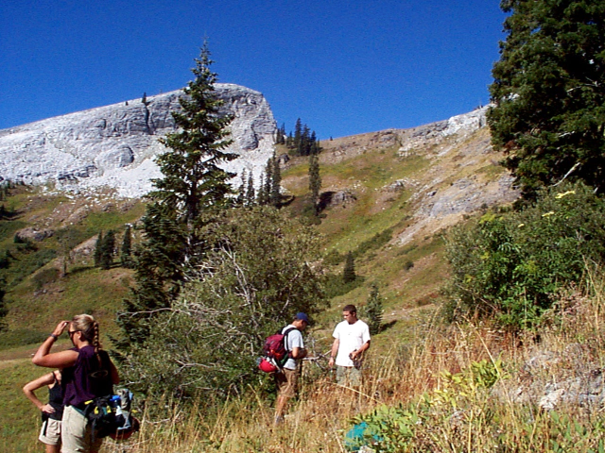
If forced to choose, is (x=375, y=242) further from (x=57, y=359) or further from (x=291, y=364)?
(x=57, y=359)

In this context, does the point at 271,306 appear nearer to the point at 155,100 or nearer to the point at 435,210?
the point at 435,210

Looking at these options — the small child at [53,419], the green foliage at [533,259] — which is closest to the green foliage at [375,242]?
the green foliage at [533,259]

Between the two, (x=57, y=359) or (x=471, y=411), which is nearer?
(x=471, y=411)

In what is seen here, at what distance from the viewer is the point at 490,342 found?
429cm

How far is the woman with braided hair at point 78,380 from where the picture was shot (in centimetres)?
399

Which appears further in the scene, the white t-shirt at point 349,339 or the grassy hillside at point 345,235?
the grassy hillside at point 345,235

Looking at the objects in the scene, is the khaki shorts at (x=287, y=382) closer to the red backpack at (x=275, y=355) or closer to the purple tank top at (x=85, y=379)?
the red backpack at (x=275, y=355)

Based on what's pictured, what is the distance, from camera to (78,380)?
401 cm

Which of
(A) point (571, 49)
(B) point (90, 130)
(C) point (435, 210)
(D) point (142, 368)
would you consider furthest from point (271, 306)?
(B) point (90, 130)

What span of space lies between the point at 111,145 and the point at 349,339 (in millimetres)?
155259

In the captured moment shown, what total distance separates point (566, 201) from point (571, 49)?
8.80 meters

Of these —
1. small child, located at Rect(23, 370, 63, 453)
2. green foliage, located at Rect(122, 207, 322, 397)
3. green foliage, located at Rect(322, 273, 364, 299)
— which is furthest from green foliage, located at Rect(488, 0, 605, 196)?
green foliage, located at Rect(322, 273, 364, 299)

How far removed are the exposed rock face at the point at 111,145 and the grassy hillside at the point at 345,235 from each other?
10.9 m

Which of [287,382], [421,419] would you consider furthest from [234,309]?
[421,419]
